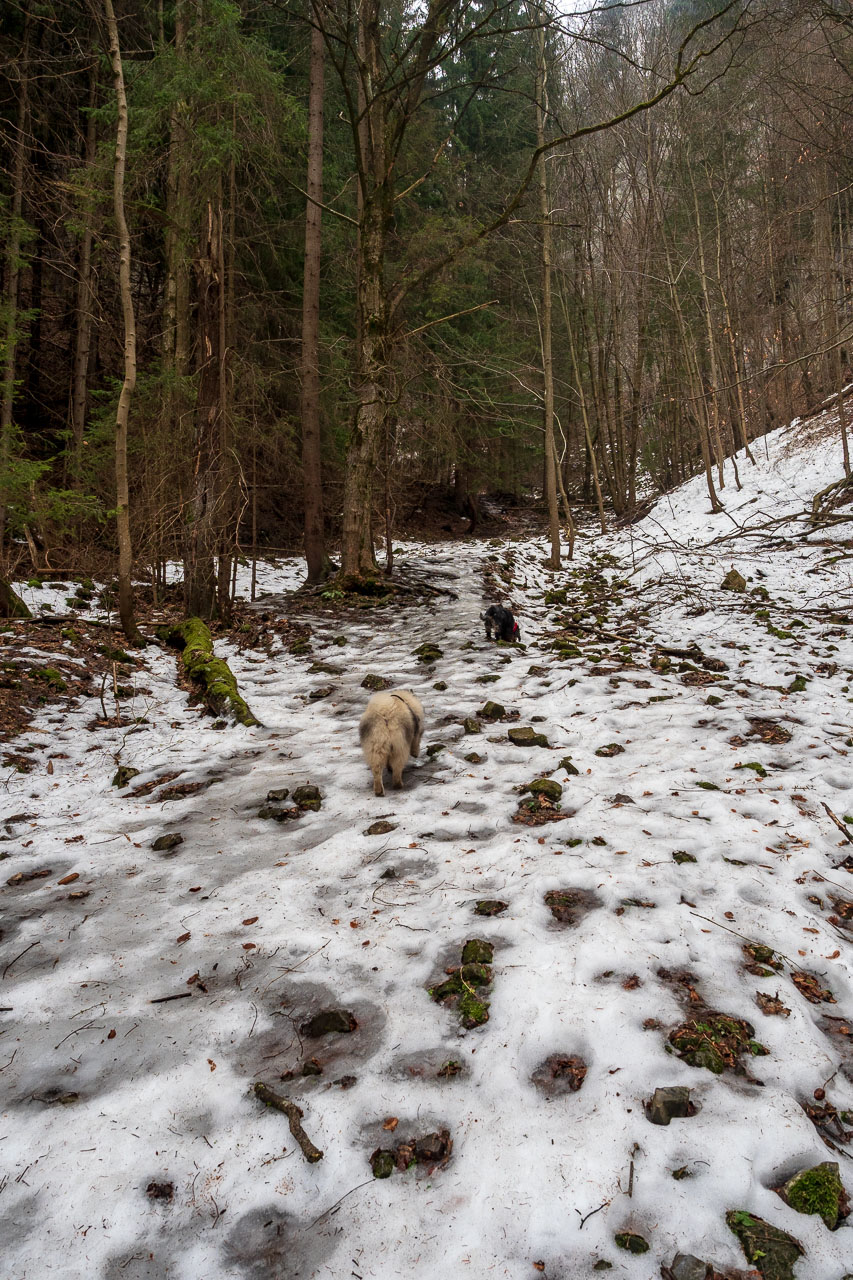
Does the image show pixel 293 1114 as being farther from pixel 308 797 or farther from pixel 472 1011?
pixel 308 797

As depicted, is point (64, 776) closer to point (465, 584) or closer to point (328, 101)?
point (465, 584)

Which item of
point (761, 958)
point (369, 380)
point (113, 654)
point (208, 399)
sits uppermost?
point (369, 380)

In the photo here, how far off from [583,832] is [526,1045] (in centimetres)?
159

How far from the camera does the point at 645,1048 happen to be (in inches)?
92.7

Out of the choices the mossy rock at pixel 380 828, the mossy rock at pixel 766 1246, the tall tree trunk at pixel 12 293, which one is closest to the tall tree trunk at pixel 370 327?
the tall tree trunk at pixel 12 293

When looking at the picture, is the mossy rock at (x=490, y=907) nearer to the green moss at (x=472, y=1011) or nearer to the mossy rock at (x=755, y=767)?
the green moss at (x=472, y=1011)

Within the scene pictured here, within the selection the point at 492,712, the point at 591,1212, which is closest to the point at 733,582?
the point at 492,712

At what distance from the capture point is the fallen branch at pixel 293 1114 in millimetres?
2057

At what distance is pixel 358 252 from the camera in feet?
40.7

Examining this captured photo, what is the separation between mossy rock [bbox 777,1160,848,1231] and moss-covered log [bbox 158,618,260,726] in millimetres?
5051

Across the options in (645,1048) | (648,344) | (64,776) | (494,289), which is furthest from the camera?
(648,344)

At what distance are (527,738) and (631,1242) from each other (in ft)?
12.1

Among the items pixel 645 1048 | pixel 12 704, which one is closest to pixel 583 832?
pixel 645 1048

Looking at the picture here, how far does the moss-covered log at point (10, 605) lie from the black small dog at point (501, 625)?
19.5 ft
